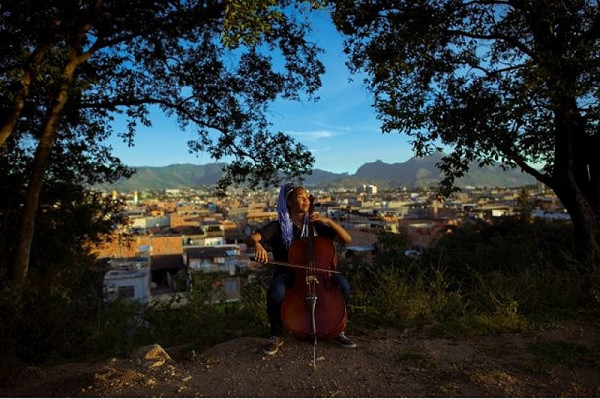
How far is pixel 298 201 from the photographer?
146 inches

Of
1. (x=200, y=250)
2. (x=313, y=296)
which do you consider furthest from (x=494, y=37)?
(x=200, y=250)

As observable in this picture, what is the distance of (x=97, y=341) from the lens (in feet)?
16.3

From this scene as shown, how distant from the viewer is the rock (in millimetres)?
3398

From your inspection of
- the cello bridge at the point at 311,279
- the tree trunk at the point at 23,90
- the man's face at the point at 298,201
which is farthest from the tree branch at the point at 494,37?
the tree trunk at the point at 23,90

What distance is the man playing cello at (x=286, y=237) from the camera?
360 cm

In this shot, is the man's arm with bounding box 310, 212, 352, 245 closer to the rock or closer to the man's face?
the man's face

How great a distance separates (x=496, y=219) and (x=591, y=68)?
1023 centimetres

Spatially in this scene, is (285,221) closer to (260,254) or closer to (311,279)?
(260,254)

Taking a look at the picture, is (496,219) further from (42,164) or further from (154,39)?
(42,164)

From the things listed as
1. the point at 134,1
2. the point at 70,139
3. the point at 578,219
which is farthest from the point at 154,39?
the point at 578,219

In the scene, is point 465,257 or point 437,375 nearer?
point 437,375

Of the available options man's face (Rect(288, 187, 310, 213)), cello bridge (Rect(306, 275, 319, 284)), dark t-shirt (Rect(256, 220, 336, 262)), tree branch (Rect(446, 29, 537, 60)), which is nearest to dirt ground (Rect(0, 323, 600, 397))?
cello bridge (Rect(306, 275, 319, 284))

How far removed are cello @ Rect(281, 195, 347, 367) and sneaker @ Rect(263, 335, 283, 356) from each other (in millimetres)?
269

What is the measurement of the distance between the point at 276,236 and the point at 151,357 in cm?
139
